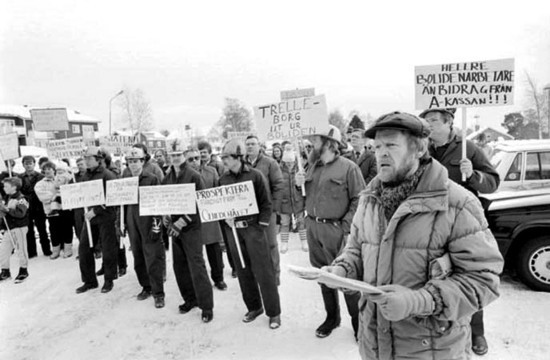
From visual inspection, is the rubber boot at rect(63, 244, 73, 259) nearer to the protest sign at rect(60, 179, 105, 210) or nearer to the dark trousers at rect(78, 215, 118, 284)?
the protest sign at rect(60, 179, 105, 210)

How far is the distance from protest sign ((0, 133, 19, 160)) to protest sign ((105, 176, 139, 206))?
406cm

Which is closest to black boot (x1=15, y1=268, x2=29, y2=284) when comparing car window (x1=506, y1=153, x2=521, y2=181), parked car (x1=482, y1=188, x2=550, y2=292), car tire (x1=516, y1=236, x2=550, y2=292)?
parked car (x1=482, y1=188, x2=550, y2=292)

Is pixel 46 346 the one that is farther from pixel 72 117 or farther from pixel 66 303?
pixel 72 117

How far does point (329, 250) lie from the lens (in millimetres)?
4008

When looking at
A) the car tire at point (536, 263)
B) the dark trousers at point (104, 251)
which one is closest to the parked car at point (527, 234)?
the car tire at point (536, 263)

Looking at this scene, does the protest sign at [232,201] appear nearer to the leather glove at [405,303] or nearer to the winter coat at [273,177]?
the winter coat at [273,177]

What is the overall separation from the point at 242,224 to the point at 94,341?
7.55ft

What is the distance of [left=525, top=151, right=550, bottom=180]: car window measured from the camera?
222 inches

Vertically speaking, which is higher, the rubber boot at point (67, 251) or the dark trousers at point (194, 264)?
the dark trousers at point (194, 264)

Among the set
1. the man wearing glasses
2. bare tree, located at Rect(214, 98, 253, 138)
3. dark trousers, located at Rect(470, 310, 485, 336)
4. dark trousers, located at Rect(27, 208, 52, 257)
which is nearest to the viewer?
dark trousers, located at Rect(470, 310, 485, 336)

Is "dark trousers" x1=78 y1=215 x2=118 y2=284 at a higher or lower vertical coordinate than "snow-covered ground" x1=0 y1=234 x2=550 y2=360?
higher

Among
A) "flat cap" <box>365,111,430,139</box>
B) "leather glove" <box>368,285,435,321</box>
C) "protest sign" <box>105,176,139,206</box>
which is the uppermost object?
"flat cap" <box>365,111,430,139</box>

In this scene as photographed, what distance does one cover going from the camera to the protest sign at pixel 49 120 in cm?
1038

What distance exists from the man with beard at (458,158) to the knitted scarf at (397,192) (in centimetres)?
199
